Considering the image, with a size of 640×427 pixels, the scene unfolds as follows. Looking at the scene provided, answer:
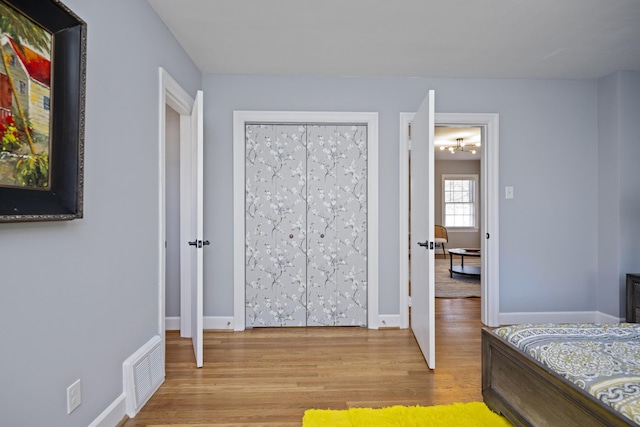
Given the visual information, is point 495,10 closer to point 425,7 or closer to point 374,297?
point 425,7

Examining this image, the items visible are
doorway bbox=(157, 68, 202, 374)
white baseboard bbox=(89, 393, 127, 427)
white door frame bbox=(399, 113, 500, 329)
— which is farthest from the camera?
white door frame bbox=(399, 113, 500, 329)

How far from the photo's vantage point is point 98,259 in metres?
1.73

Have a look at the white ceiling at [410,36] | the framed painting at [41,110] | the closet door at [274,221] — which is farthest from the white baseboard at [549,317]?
the framed painting at [41,110]

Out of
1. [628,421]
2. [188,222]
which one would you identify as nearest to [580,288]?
[628,421]

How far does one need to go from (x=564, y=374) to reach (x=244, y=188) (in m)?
2.75

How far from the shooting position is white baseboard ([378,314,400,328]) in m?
3.42

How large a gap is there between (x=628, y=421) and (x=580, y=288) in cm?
297

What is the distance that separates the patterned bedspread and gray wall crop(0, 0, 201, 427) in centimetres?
195

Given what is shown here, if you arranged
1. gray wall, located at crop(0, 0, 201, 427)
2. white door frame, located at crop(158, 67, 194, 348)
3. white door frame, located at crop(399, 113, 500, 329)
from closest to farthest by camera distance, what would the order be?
gray wall, located at crop(0, 0, 201, 427) < white door frame, located at crop(158, 67, 194, 348) < white door frame, located at crop(399, 113, 500, 329)

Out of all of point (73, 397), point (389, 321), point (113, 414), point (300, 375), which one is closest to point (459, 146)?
point (389, 321)

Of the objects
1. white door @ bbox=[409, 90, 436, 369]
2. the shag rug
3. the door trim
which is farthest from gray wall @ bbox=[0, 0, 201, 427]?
the shag rug

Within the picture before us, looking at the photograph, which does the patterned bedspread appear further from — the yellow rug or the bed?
the yellow rug

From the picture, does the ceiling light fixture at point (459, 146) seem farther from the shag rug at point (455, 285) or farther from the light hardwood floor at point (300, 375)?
the light hardwood floor at point (300, 375)

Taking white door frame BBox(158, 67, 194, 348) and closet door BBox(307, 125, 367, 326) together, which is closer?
white door frame BBox(158, 67, 194, 348)
